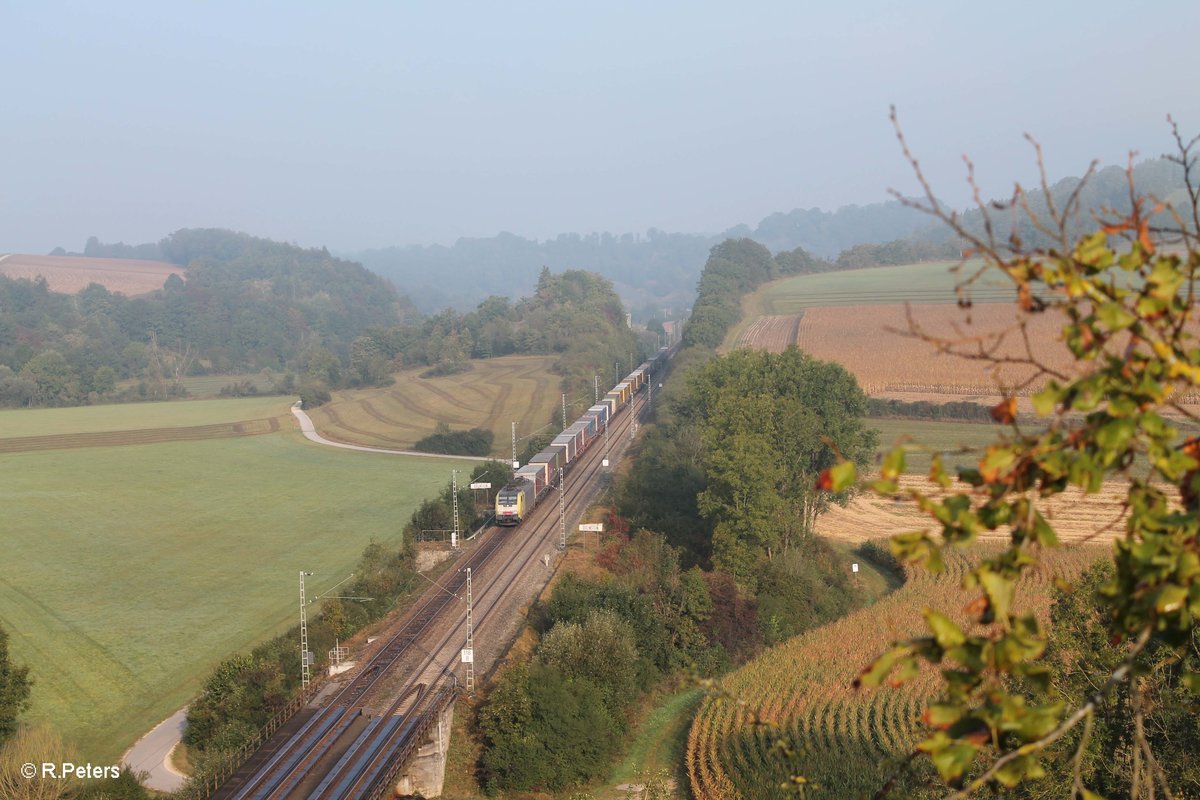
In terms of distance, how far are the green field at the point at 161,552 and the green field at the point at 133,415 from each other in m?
12.2

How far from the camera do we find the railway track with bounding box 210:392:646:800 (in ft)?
82.1

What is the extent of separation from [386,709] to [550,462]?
30.4 meters

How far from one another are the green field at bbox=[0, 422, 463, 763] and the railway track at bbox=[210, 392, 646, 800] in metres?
8.50

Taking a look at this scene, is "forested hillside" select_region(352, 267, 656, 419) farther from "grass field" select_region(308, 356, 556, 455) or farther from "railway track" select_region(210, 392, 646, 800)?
"railway track" select_region(210, 392, 646, 800)

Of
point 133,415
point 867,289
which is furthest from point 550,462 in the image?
point 867,289

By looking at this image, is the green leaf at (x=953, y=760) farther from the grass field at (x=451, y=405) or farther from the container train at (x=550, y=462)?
the grass field at (x=451, y=405)

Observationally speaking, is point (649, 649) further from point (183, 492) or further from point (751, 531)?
point (183, 492)

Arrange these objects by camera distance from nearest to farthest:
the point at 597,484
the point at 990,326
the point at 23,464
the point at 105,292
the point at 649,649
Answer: the point at 649,649 < the point at 597,484 < the point at 23,464 < the point at 990,326 < the point at 105,292

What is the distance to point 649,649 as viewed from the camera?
39.5 metres

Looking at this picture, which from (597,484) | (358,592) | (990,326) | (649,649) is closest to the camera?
(649,649)

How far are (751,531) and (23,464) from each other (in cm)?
6732

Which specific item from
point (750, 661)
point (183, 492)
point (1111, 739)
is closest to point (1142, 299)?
point (1111, 739)

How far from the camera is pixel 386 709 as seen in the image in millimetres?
30594

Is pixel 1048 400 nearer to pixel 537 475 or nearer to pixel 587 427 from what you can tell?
pixel 537 475
